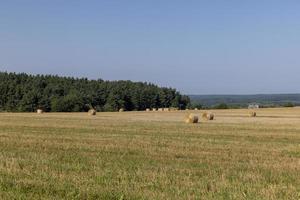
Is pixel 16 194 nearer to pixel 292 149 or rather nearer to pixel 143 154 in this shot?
pixel 143 154

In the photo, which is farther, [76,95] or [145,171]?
[76,95]

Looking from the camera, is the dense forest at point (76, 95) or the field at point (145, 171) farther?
the dense forest at point (76, 95)

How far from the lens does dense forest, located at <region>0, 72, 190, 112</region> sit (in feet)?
316

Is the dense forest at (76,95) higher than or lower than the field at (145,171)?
higher

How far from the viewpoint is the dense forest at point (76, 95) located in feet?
316

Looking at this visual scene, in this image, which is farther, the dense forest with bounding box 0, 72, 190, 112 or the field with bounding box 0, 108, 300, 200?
the dense forest with bounding box 0, 72, 190, 112

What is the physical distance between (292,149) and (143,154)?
5.79 m

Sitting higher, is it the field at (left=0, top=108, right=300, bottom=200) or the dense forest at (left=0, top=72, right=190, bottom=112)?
the dense forest at (left=0, top=72, right=190, bottom=112)

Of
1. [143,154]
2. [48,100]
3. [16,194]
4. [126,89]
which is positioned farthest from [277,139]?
[126,89]

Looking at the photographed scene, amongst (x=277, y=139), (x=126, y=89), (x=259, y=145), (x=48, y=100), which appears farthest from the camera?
(x=126, y=89)

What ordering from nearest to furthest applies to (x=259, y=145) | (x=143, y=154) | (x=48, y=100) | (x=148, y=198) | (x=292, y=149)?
(x=148, y=198)
(x=143, y=154)
(x=292, y=149)
(x=259, y=145)
(x=48, y=100)

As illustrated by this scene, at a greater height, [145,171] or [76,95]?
[76,95]

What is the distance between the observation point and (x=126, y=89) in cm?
11244

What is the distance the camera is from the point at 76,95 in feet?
321
